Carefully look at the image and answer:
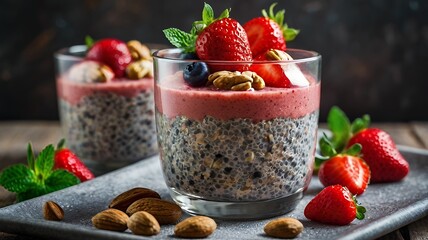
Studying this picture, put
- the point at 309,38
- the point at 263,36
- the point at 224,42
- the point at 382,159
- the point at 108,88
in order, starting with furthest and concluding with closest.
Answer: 1. the point at 309,38
2. the point at 108,88
3. the point at 382,159
4. the point at 263,36
5. the point at 224,42

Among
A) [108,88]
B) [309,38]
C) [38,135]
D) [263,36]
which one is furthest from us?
[309,38]

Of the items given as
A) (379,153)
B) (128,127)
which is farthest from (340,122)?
(128,127)

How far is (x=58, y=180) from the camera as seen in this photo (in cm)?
171

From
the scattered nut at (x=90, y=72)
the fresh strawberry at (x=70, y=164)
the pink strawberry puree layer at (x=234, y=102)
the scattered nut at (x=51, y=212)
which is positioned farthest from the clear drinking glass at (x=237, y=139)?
the scattered nut at (x=90, y=72)

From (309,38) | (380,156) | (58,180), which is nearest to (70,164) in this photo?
(58,180)

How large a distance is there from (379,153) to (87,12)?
1.42m

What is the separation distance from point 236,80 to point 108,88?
679 millimetres

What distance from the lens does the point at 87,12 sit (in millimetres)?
2758

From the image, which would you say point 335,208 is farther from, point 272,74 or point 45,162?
point 45,162

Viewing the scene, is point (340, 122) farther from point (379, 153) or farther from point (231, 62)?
point (231, 62)

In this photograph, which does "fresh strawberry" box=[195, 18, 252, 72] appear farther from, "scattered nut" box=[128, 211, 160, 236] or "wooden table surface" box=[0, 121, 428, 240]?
"wooden table surface" box=[0, 121, 428, 240]

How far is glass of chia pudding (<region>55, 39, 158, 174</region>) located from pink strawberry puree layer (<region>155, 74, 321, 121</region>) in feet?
1.68

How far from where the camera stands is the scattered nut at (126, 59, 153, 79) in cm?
199

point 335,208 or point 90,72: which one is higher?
point 90,72
